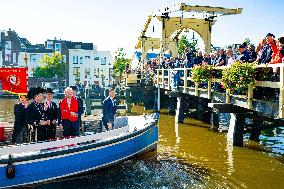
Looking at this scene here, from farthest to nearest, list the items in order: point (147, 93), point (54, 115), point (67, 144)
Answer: point (147, 93) → point (54, 115) → point (67, 144)

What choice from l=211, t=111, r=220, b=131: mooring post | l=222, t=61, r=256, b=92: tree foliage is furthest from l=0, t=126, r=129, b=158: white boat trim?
l=211, t=111, r=220, b=131: mooring post

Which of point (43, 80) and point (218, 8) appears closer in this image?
point (218, 8)

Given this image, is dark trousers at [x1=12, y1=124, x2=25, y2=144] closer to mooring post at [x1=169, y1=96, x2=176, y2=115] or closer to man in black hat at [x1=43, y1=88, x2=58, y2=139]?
man in black hat at [x1=43, y1=88, x2=58, y2=139]

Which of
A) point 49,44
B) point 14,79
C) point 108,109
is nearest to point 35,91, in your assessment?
point 14,79

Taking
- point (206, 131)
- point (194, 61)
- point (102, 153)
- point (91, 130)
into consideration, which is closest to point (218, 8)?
point (194, 61)

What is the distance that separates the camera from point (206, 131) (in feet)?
55.1

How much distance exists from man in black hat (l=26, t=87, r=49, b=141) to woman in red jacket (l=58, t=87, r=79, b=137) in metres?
0.56

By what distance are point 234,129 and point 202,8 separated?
881cm

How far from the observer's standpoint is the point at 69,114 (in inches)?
387

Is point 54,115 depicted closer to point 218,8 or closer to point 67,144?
point 67,144

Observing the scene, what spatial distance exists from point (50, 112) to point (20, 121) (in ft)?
3.03

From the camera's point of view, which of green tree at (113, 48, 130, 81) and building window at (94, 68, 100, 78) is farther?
building window at (94, 68, 100, 78)

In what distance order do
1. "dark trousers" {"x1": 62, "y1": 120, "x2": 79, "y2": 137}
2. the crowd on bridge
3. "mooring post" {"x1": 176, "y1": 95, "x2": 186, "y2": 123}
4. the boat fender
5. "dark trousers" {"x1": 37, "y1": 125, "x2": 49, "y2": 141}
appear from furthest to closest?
"mooring post" {"x1": 176, "y1": 95, "x2": 186, "y2": 123} < "dark trousers" {"x1": 62, "y1": 120, "x2": 79, "y2": 137} < the crowd on bridge < "dark trousers" {"x1": 37, "y1": 125, "x2": 49, "y2": 141} < the boat fender

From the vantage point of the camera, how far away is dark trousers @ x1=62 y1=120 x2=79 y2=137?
9.92 metres
